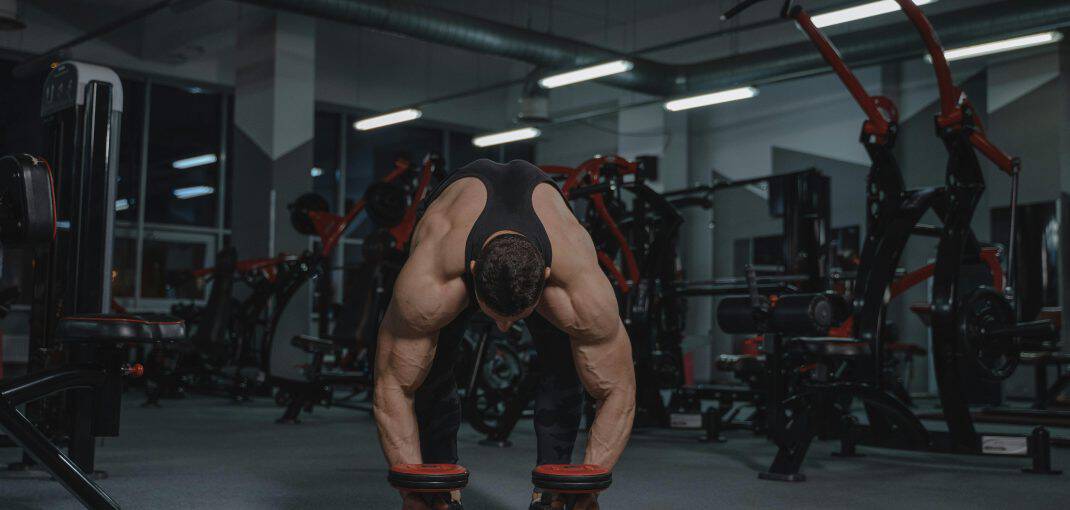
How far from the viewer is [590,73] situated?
30.0ft

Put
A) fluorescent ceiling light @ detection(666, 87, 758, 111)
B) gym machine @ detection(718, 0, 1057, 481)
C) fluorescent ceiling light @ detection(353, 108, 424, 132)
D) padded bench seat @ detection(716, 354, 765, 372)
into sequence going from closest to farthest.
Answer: gym machine @ detection(718, 0, 1057, 481) < padded bench seat @ detection(716, 354, 765, 372) < fluorescent ceiling light @ detection(666, 87, 758, 111) < fluorescent ceiling light @ detection(353, 108, 424, 132)

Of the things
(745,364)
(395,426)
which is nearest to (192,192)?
(745,364)

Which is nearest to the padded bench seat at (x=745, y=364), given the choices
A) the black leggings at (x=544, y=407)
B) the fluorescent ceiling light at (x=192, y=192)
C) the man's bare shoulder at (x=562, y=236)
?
the black leggings at (x=544, y=407)

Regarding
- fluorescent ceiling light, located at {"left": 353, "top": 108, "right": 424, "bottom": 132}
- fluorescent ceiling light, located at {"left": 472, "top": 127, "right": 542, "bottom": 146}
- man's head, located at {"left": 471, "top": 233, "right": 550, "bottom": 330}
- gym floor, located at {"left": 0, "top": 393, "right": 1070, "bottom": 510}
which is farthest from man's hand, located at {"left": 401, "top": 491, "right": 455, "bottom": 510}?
fluorescent ceiling light, located at {"left": 472, "top": 127, "right": 542, "bottom": 146}

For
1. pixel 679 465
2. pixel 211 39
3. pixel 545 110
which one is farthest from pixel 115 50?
pixel 679 465

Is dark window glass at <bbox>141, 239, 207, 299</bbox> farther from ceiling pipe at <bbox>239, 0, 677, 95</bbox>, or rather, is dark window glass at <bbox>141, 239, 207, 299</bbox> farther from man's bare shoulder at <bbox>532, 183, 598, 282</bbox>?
man's bare shoulder at <bbox>532, 183, 598, 282</bbox>

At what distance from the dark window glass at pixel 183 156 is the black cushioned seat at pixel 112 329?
29.9ft

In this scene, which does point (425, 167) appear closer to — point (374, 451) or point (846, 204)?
point (374, 451)

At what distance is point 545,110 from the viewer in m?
10.8

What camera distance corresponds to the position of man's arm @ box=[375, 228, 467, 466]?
7.27ft

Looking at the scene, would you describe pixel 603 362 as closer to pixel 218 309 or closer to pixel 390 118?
pixel 218 309

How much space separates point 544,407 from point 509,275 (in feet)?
2.21

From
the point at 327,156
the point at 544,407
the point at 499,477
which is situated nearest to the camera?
the point at 544,407

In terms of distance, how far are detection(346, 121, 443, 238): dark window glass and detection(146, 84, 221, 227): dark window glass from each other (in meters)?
1.82
